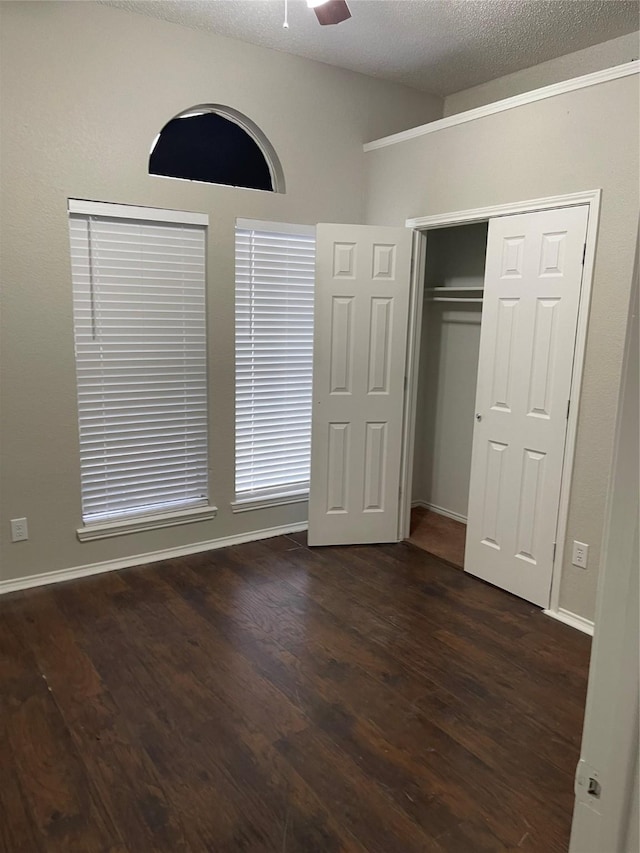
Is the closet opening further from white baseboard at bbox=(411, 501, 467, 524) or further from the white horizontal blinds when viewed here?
the white horizontal blinds

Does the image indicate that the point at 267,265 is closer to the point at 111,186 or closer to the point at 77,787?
the point at 111,186

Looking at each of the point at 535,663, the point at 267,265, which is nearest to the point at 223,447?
the point at 267,265

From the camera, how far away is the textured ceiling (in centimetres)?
307

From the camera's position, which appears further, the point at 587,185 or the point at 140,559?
the point at 140,559

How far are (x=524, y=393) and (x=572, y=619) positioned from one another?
119 cm

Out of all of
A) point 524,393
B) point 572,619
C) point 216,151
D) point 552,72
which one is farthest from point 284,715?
point 552,72

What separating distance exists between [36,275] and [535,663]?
10.1 feet

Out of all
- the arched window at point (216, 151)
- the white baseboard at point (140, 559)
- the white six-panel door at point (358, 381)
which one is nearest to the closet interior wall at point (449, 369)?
the white six-panel door at point (358, 381)

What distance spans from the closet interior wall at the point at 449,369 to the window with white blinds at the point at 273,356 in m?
1.04

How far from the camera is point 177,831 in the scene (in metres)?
1.83

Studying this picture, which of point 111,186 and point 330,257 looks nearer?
point 111,186

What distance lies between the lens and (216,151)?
12.0 ft

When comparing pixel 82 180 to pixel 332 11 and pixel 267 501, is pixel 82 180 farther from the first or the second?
pixel 267 501

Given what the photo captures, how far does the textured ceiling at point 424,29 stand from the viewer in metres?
3.07
